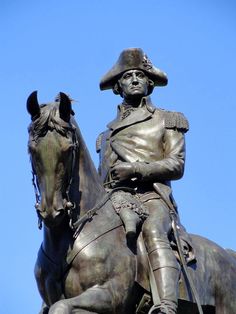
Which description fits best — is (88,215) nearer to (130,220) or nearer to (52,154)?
(130,220)

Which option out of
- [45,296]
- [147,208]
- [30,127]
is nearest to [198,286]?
[147,208]

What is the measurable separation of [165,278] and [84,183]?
1.66 metres

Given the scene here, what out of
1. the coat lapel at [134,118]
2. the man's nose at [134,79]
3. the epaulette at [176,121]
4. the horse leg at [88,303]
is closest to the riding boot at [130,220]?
the horse leg at [88,303]

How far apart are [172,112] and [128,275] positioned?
322 cm

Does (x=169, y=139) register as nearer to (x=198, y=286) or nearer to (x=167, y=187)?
(x=167, y=187)

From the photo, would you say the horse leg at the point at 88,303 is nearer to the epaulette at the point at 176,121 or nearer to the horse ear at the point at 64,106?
the horse ear at the point at 64,106

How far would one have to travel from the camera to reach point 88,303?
13156 mm

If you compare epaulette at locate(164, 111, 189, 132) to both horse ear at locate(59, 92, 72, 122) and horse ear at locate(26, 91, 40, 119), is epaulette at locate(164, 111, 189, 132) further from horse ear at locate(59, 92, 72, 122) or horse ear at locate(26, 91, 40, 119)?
horse ear at locate(26, 91, 40, 119)

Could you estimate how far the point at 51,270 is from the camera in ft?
44.8

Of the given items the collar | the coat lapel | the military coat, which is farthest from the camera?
the collar

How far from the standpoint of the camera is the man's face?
16.2 metres

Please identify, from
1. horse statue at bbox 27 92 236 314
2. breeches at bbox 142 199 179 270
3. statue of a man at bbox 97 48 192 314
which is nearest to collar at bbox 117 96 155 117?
statue of a man at bbox 97 48 192 314

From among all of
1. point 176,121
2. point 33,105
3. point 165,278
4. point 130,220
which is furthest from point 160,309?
point 176,121

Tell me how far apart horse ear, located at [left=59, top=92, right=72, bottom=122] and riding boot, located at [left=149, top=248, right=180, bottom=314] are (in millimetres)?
2229
